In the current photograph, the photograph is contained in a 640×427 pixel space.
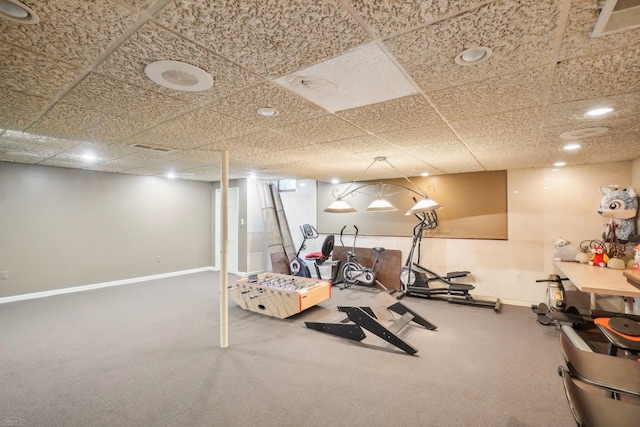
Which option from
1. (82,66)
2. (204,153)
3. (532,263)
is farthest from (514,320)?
(82,66)

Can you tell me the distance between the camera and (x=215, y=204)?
8.34 metres

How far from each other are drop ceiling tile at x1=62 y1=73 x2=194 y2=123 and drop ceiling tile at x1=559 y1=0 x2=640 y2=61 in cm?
232

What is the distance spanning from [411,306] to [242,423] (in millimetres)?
3670

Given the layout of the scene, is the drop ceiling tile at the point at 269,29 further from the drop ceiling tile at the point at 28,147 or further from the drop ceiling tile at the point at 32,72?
the drop ceiling tile at the point at 28,147

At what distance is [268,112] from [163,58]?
94cm

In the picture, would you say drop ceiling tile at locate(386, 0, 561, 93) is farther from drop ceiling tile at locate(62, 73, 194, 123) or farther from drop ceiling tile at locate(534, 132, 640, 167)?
drop ceiling tile at locate(534, 132, 640, 167)

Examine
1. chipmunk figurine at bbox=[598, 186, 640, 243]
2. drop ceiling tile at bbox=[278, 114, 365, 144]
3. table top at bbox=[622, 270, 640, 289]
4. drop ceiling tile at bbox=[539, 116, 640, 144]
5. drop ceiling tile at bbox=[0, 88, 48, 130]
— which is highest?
drop ceiling tile at bbox=[0, 88, 48, 130]

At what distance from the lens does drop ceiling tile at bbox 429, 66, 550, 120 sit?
1.78 meters

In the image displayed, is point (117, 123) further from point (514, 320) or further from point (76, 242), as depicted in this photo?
point (514, 320)

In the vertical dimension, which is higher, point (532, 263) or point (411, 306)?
point (532, 263)

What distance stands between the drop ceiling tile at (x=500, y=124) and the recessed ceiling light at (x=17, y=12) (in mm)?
2765

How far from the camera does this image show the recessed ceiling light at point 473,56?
4.83 feet

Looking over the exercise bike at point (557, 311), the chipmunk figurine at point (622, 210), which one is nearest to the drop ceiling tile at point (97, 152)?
the exercise bike at point (557, 311)

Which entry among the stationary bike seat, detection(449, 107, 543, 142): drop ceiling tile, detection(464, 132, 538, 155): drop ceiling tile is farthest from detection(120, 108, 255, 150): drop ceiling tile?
the stationary bike seat
